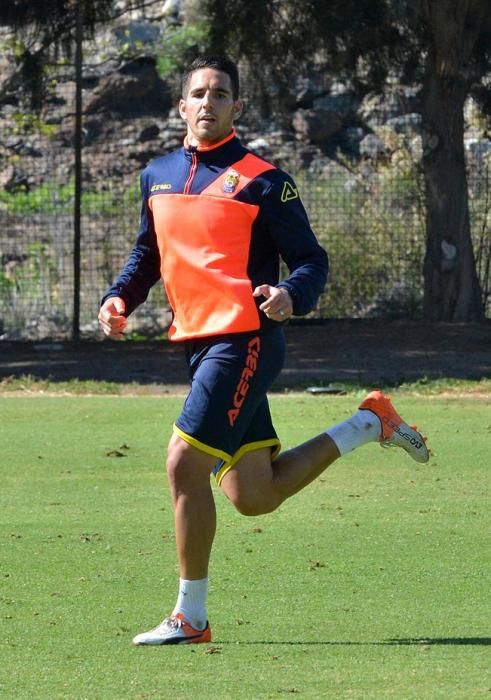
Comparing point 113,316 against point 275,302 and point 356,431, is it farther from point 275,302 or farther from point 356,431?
point 356,431

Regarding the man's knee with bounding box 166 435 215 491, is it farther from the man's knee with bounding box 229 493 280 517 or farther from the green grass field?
the green grass field

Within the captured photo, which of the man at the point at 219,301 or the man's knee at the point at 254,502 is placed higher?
the man at the point at 219,301

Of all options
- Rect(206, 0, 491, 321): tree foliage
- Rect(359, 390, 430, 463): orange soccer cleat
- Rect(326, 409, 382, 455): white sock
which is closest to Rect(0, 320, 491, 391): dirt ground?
Rect(206, 0, 491, 321): tree foliage

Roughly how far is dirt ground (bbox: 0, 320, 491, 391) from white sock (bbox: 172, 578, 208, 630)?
25.8 feet

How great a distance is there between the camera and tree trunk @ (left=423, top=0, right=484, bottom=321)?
16.2 metres

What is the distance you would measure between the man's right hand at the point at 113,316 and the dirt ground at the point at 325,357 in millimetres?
7495

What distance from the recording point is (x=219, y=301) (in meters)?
4.99

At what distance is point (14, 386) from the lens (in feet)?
42.4

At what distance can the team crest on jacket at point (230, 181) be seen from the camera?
504cm

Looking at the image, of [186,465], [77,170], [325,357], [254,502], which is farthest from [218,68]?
[77,170]

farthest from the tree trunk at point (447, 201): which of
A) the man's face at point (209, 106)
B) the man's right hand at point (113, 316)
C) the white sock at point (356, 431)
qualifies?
the man's right hand at point (113, 316)

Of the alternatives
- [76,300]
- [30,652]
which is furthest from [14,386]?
[30,652]

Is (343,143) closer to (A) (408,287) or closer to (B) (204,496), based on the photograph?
(A) (408,287)

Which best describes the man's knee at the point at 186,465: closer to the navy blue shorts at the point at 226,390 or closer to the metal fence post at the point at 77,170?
the navy blue shorts at the point at 226,390
